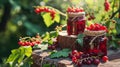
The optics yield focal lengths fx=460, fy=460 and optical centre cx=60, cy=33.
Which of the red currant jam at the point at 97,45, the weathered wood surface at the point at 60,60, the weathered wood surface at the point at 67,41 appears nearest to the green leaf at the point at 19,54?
the weathered wood surface at the point at 60,60

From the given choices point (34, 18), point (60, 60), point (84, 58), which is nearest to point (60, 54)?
point (60, 60)

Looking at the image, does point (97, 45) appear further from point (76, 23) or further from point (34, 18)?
point (34, 18)

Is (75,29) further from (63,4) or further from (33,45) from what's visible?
(63,4)

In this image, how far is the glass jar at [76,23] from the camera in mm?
2676

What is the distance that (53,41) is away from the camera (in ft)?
9.24

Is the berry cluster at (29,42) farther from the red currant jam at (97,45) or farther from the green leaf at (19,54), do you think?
the red currant jam at (97,45)

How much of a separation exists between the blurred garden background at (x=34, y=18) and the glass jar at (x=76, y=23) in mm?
213

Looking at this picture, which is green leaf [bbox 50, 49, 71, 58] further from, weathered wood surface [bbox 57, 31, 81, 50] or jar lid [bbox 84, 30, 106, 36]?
jar lid [bbox 84, 30, 106, 36]

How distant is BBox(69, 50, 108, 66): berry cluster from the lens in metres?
2.42

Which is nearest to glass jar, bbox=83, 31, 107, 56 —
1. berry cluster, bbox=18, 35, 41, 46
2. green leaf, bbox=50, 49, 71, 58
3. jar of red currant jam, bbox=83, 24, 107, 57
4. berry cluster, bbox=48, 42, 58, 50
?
jar of red currant jam, bbox=83, 24, 107, 57

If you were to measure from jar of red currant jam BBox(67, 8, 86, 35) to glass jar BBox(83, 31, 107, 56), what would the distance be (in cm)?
17

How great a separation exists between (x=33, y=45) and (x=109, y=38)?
0.47m

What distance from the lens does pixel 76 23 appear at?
2.70 m

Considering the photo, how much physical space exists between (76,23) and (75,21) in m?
0.02
